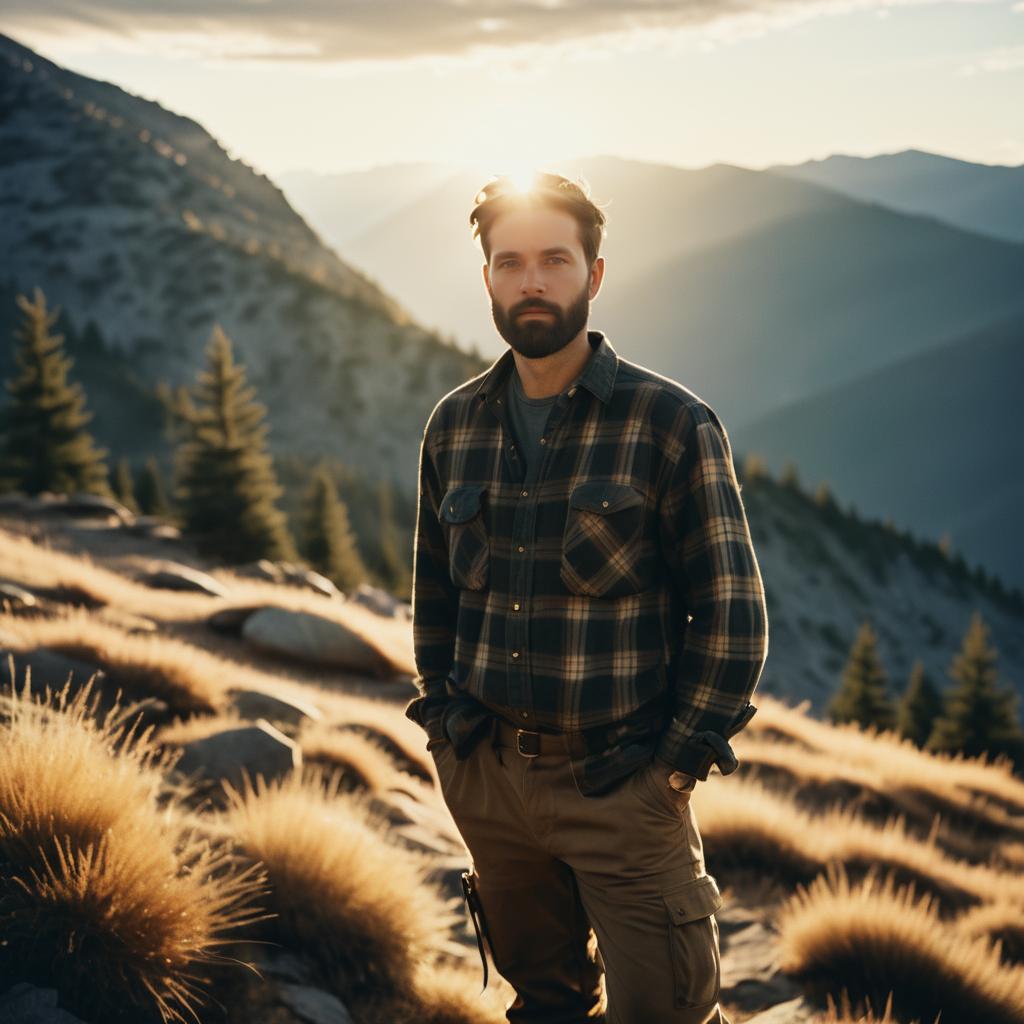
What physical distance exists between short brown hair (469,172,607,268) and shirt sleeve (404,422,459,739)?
808 millimetres

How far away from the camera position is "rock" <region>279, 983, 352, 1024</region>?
3584 mm

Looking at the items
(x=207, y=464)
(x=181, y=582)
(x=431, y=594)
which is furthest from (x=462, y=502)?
(x=207, y=464)

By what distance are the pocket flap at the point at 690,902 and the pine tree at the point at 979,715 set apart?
2283 cm

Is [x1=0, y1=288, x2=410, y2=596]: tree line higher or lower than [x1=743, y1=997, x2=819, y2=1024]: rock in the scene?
lower

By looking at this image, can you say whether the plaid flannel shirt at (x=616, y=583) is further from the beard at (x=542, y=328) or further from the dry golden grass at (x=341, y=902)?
the dry golden grass at (x=341, y=902)

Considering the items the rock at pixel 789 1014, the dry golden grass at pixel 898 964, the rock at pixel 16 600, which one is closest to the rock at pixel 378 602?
the rock at pixel 16 600

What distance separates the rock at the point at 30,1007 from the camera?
293cm

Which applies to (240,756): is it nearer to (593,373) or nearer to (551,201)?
(593,373)

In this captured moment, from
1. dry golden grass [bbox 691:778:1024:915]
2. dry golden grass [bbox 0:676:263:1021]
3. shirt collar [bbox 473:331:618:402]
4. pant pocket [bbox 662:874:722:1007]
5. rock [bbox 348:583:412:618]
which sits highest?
shirt collar [bbox 473:331:618:402]

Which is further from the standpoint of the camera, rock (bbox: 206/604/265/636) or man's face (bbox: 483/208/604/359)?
rock (bbox: 206/604/265/636)

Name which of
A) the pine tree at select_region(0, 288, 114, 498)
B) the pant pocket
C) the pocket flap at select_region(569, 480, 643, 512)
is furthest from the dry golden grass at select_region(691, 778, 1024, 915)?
the pine tree at select_region(0, 288, 114, 498)

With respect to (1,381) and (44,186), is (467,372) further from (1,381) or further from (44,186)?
(44,186)

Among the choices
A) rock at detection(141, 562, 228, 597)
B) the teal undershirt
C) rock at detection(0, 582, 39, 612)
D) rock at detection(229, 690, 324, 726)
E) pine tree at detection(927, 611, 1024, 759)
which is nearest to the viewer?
the teal undershirt

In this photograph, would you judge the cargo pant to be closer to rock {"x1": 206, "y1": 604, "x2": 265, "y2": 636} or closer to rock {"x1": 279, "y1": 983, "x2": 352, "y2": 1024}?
rock {"x1": 279, "y1": 983, "x2": 352, "y2": 1024}
